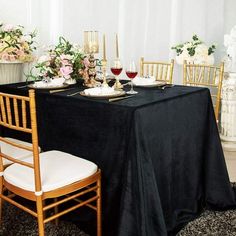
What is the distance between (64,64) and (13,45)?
0.37 m

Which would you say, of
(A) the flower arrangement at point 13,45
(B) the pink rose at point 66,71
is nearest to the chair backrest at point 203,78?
(B) the pink rose at point 66,71

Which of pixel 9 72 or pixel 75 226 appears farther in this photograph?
pixel 9 72

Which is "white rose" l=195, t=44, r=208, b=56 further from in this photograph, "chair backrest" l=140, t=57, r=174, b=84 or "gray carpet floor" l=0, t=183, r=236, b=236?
"gray carpet floor" l=0, t=183, r=236, b=236

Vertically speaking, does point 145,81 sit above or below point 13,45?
below

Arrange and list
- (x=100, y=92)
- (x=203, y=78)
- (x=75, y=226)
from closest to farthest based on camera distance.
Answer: (x=100, y=92) → (x=75, y=226) → (x=203, y=78)

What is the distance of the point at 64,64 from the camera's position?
231 cm

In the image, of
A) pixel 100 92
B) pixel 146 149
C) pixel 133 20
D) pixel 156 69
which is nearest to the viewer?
pixel 146 149

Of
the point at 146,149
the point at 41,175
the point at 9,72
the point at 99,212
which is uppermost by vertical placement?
the point at 9,72

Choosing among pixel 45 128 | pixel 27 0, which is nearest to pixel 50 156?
pixel 45 128

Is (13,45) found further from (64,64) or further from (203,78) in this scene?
(203,78)

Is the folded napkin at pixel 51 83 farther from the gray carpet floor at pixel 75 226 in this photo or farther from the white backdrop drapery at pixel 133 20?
the gray carpet floor at pixel 75 226

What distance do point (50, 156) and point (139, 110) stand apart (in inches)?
22.8

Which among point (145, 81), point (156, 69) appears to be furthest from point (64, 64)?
point (156, 69)

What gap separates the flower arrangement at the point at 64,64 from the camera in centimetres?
232
